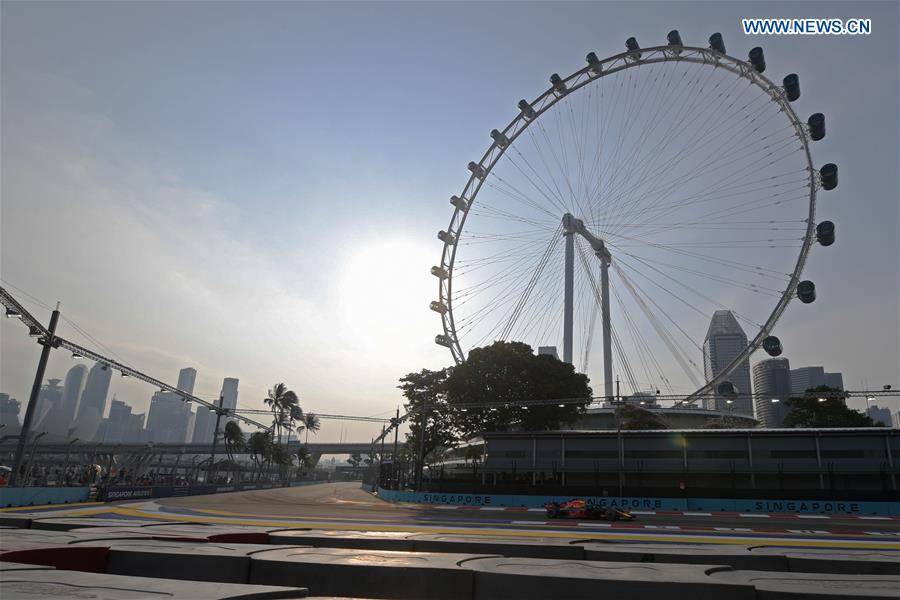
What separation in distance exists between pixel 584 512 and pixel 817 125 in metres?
41.4

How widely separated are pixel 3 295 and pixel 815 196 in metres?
65.4

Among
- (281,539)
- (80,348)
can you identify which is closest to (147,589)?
(281,539)

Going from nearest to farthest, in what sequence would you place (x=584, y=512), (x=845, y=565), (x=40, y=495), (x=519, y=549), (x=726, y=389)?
(x=845, y=565) < (x=519, y=549) < (x=584, y=512) < (x=40, y=495) < (x=726, y=389)

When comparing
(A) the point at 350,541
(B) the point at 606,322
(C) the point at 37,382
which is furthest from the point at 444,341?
(A) the point at 350,541

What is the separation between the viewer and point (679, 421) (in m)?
98.6

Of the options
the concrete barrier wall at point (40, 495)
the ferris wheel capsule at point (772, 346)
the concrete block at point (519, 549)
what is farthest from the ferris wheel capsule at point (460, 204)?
the concrete block at point (519, 549)

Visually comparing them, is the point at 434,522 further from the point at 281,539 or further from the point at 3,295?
the point at 3,295

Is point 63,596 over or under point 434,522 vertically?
over

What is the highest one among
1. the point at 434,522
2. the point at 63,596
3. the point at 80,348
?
the point at 80,348

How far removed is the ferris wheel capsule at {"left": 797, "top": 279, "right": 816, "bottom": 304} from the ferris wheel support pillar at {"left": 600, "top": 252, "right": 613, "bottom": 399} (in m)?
18.3

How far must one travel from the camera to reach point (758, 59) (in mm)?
49812

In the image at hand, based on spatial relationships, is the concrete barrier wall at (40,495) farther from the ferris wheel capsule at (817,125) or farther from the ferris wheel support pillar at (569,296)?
the ferris wheel capsule at (817,125)

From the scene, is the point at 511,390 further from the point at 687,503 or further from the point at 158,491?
the point at 158,491

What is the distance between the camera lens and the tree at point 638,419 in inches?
3236
